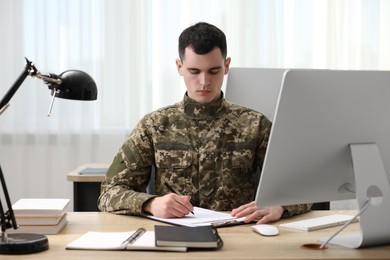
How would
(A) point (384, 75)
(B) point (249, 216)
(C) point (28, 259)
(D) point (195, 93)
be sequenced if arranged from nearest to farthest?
1. (C) point (28, 259)
2. (A) point (384, 75)
3. (B) point (249, 216)
4. (D) point (195, 93)

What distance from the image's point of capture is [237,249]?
1627mm

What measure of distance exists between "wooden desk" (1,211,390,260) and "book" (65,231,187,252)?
0.02 m

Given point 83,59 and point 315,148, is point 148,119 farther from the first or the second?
point 83,59

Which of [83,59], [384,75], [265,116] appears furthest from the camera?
[83,59]

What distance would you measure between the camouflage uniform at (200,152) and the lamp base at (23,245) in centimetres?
67

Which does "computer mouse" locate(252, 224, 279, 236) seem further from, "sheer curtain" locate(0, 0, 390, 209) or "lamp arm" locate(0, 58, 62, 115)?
"sheer curtain" locate(0, 0, 390, 209)

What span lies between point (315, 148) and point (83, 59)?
112 inches

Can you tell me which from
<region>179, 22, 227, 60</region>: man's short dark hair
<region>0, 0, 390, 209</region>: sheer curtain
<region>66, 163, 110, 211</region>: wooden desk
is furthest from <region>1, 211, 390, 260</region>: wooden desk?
<region>0, 0, 390, 209</region>: sheer curtain

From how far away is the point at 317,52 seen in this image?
14.1 ft

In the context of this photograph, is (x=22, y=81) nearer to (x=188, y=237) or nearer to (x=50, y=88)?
(x=50, y=88)

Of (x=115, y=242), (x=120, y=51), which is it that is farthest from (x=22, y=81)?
(x=120, y=51)

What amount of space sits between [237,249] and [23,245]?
0.51m

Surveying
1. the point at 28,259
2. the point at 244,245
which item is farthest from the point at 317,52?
the point at 28,259

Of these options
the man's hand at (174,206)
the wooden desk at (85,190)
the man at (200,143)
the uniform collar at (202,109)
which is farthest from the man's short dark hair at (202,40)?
the wooden desk at (85,190)
